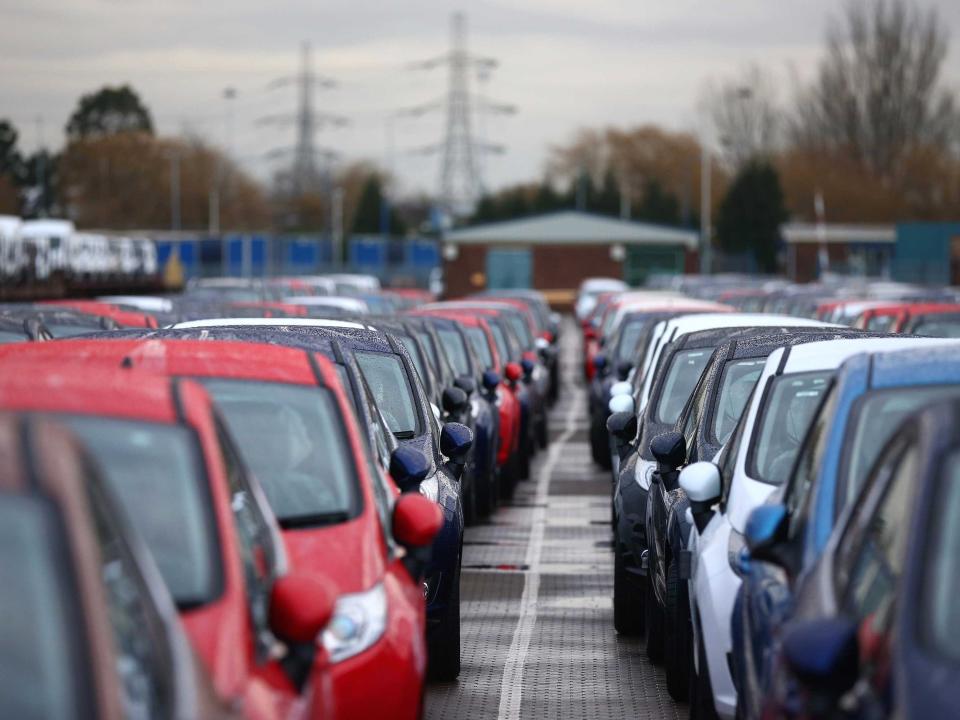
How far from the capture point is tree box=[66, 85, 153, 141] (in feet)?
492

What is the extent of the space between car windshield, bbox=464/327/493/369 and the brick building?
72.5m

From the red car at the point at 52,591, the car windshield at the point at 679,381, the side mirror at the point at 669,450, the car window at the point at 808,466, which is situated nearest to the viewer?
the red car at the point at 52,591

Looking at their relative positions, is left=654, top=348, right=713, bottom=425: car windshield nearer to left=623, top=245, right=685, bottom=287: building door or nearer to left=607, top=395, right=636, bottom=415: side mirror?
left=607, top=395, right=636, bottom=415: side mirror

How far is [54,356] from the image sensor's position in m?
7.42

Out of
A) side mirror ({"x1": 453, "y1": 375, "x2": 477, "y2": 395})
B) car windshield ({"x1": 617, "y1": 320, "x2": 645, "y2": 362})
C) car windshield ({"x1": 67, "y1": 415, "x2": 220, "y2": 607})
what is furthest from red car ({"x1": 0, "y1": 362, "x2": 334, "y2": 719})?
car windshield ({"x1": 617, "y1": 320, "x2": 645, "y2": 362})

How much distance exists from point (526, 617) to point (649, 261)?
8526 centimetres

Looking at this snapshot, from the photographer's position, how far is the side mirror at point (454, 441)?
1030cm

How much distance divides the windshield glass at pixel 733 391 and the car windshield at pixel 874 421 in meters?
3.55

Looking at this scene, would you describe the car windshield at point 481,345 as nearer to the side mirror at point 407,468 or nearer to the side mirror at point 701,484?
the side mirror at point 407,468

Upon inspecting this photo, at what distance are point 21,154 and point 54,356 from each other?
134 meters

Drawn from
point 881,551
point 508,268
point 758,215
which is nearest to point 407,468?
point 881,551

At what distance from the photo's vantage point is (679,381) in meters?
12.1

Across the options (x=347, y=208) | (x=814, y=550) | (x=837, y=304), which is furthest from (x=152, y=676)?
(x=347, y=208)

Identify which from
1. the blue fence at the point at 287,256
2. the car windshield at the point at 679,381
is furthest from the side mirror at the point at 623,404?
the blue fence at the point at 287,256
